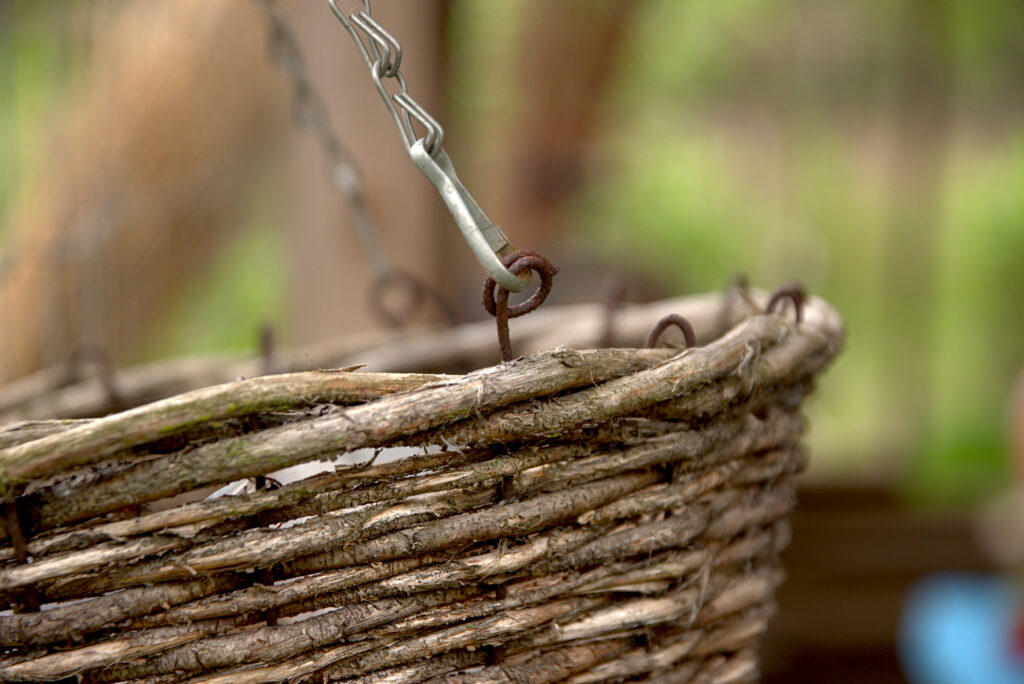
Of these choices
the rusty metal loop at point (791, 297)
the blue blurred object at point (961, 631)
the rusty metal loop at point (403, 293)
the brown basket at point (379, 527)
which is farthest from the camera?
the blue blurred object at point (961, 631)

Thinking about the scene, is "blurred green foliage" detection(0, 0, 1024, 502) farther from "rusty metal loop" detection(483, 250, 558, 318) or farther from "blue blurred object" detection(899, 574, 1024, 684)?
"rusty metal loop" detection(483, 250, 558, 318)

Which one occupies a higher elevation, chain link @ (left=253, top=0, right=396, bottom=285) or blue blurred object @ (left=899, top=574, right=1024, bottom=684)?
chain link @ (left=253, top=0, right=396, bottom=285)

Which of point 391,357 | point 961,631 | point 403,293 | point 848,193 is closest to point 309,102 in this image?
point 391,357

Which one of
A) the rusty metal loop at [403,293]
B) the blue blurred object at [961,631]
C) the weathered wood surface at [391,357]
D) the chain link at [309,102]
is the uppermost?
the chain link at [309,102]

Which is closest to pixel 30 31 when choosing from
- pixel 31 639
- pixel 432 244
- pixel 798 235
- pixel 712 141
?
pixel 432 244

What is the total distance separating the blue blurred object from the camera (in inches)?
52.2

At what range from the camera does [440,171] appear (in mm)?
280

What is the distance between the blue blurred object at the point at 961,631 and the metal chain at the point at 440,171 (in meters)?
1.30

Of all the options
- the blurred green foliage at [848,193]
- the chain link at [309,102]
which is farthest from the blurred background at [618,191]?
the chain link at [309,102]

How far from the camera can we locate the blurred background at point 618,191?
100 centimetres

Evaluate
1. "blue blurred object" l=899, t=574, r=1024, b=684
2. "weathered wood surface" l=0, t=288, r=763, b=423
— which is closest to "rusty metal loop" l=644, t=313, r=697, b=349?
"weathered wood surface" l=0, t=288, r=763, b=423

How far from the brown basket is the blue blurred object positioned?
48.7 inches

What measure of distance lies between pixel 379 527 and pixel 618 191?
8.98 ft

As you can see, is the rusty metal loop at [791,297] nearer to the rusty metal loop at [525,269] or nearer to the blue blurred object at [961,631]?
the rusty metal loop at [525,269]
